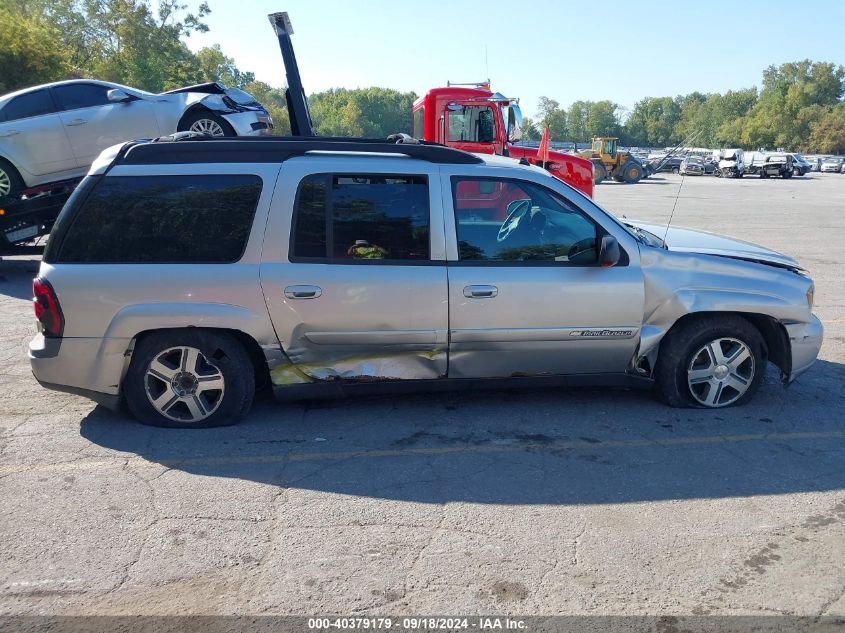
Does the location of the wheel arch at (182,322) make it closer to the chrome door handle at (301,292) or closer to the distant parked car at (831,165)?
the chrome door handle at (301,292)

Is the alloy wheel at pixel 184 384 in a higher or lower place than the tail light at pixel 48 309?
lower

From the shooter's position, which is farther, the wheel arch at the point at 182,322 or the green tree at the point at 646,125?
the green tree at the point at 646,125

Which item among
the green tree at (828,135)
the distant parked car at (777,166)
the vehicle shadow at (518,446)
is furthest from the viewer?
the green tree at (828,135)

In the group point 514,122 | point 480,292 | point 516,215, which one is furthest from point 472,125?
point 480,292

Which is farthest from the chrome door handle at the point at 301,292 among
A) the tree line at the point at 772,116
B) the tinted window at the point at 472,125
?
the tree line at the point at 772,116

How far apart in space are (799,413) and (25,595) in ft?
16.0

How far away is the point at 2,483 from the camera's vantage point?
415 cm

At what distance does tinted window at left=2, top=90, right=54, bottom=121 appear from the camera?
32.6 feet

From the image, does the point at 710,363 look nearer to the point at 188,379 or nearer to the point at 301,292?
the point at 301,292

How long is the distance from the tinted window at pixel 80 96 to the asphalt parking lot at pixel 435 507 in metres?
5.70

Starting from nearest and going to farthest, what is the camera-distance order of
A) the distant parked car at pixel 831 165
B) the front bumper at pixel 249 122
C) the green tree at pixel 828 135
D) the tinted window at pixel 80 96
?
the tinted window at pixel 80 96
the front bumper at pixel 249 122
the distant parked car at pixel 831 165
the green tree at pixel 828 135

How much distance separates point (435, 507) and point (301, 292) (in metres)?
1.71

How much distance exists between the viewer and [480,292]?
485 centimetres

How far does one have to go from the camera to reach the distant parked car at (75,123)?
9.95m
